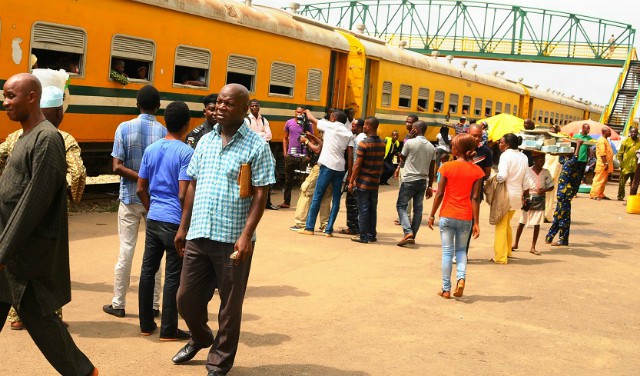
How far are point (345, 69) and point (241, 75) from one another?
15.4 feet

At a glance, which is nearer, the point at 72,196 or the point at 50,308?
the point at 50,308

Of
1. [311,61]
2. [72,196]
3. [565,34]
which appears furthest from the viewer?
[565,34]

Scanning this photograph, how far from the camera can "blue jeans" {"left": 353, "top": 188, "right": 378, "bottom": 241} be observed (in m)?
11.2

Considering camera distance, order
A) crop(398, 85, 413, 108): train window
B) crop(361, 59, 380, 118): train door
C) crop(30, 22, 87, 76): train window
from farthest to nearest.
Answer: crop(398, 85, 413, 108): train window → crop(361, 59, 380, 118): train door → crop(30, 22, 87, 76): train window

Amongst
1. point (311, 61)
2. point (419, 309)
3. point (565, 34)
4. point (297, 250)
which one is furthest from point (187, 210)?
point (565, 34)

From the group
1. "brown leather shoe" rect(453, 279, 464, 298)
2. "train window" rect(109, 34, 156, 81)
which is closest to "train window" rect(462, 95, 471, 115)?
"train window" rect(109, 34, 156, 81)

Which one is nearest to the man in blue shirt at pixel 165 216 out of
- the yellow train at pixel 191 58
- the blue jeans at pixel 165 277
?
the blue jeans at pixel 165 277

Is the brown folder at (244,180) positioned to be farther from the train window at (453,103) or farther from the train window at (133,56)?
the train window at (453,103)

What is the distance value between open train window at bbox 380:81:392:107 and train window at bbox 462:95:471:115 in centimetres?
731

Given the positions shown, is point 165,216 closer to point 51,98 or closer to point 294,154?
point 51,98

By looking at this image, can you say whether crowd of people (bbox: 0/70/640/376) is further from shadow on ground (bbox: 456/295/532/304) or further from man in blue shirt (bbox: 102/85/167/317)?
shadow on ground (bbox: 456/295/532/304)

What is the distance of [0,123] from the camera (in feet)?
33.6

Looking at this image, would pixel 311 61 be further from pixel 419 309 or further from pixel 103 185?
pixel 419 309

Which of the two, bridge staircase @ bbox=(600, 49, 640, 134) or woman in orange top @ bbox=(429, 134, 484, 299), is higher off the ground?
bridge staircase @ bbox=(600, 49, 640, 134)
